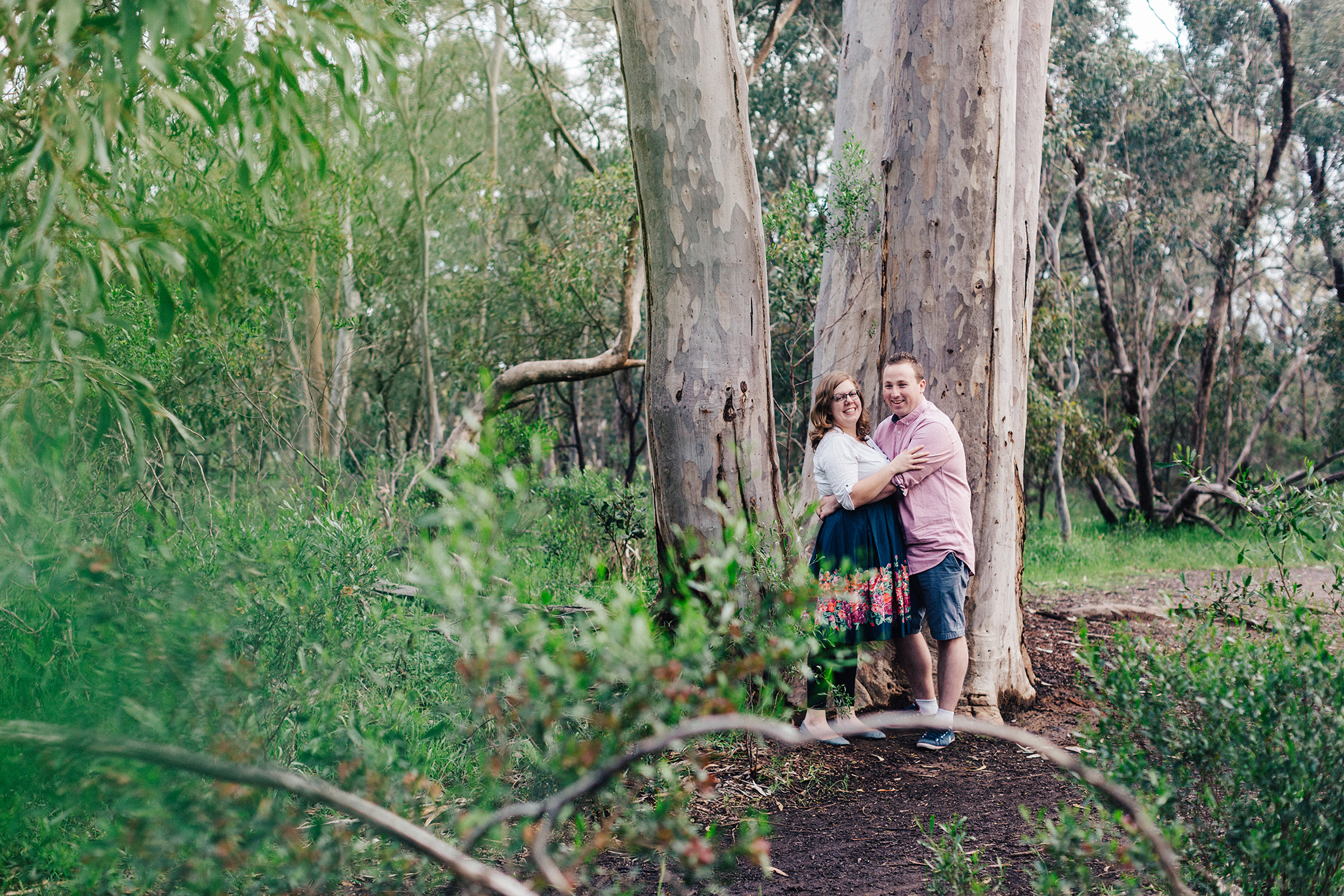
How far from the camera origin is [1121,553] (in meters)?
11.9

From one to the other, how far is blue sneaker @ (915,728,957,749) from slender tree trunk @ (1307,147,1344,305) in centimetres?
1556

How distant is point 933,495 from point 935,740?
107cm

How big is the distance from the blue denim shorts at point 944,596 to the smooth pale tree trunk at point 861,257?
0.70 metres

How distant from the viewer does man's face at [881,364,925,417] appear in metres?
4.07

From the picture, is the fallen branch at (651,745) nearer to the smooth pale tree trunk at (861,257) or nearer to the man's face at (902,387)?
the man's face at (902,387)

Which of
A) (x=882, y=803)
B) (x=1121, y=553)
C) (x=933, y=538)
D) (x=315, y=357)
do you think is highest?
(x=315, y=357)

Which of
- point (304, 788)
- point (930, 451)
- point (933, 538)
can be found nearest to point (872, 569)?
point (933, 538)

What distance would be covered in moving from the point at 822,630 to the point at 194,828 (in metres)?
2.62

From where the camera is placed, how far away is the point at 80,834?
A: 2674 mm

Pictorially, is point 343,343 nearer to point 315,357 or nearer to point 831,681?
point 315,357

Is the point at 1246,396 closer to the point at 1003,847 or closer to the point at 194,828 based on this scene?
the point at 1003,847

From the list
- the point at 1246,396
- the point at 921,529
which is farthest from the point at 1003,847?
the point at 1246,396

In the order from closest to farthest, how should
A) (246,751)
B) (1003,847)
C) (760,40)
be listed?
1. (246,751)
2. (1003,847)
3. (760,40)

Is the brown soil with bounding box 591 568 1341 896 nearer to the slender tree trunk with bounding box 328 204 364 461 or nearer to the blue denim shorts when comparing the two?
the blue denim shorts
